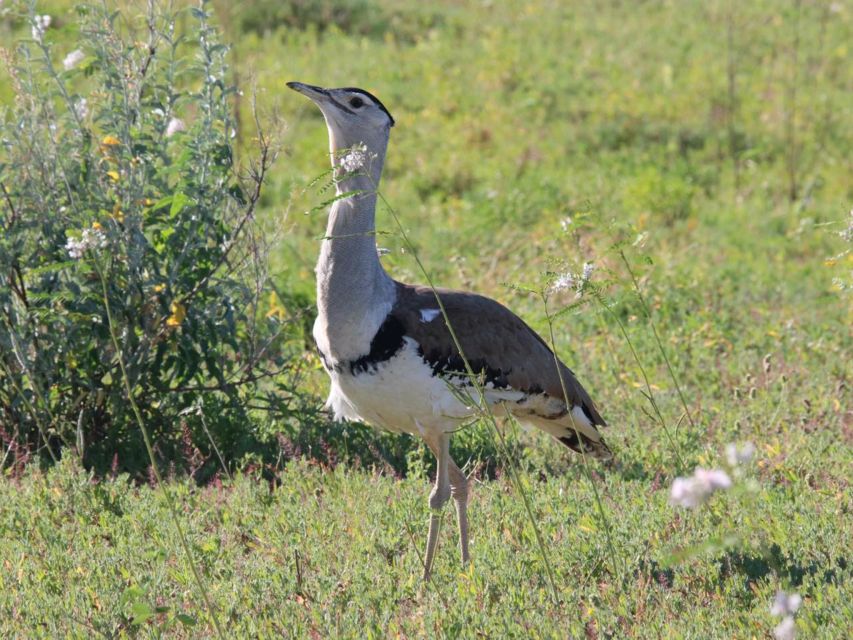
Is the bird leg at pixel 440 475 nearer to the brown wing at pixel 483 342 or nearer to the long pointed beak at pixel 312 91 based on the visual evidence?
the brown wing at pixel 483 342

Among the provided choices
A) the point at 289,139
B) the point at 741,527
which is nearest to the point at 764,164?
the point at 289,139

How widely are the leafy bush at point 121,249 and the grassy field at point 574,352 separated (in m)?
0.24

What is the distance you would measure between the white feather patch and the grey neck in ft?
0.36

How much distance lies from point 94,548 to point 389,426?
39.2 inches

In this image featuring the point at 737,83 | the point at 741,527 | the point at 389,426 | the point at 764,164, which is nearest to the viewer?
the point at 741,527

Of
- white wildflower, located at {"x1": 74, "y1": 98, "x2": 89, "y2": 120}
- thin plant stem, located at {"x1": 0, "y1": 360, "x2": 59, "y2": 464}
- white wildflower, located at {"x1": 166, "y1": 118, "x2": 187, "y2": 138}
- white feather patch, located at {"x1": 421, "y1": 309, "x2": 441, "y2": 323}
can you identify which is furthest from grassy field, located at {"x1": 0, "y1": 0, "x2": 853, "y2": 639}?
white feather patch, located at {"x1": 421, "y1": 309, "x2": 441, "y2": 323}

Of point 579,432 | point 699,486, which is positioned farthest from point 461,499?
point 699,486

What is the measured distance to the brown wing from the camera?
12.8ft

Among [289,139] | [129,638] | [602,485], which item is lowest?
[289,139]

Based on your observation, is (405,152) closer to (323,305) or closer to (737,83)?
(737,83)

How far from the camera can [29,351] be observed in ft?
15.2

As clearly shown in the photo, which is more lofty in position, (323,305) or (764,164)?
(323,305)

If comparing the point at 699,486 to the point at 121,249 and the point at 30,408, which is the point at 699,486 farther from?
the point at 30,408

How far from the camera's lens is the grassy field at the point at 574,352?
11.1 feet
